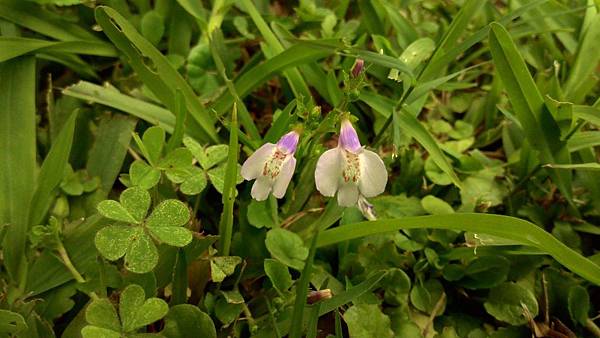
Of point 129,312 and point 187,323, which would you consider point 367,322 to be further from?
point 129,312

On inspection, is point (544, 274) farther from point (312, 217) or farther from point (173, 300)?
point (173, 300)

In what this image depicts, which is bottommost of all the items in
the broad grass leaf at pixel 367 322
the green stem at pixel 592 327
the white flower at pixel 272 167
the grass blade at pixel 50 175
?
the green stem at pixel 592 327

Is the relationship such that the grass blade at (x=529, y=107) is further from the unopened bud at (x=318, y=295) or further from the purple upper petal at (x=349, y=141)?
the unopened bud at (x=318, y=295)

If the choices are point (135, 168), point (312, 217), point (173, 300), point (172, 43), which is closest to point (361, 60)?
point (312, 217)

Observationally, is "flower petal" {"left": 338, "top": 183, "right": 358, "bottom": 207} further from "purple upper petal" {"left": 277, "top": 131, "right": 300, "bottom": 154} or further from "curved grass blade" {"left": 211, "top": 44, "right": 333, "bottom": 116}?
"curved grass blade" {"left": 211, "top": 44, "right": 333, "bottom": 116}

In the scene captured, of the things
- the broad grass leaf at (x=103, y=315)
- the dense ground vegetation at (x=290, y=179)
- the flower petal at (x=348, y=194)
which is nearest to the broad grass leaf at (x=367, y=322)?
the dense ground vegetation at (x=290, y=179)

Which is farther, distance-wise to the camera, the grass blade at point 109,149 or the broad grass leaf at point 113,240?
the grass blade at point 109,149
